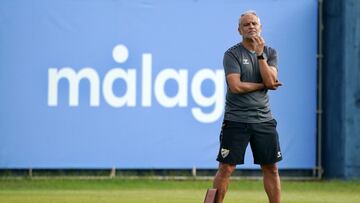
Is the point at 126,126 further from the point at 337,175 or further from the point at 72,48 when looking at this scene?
the point at 337,175

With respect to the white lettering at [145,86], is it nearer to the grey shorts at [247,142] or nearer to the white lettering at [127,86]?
the white lettering at [127,86]

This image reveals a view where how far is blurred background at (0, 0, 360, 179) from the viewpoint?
1752 cm

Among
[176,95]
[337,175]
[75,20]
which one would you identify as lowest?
[337,175]

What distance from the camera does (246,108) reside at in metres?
10.6

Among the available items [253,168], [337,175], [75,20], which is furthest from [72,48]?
[337,175]

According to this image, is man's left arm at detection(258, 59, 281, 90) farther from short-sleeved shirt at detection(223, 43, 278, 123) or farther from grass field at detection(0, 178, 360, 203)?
grass field at detection(0, 178, 360, 203)

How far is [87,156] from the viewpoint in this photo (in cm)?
1772

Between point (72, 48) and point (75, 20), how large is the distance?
45cm

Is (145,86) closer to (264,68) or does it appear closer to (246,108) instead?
(246,108)

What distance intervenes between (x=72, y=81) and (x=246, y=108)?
24.2 ft

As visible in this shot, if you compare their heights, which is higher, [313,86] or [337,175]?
[313,86]

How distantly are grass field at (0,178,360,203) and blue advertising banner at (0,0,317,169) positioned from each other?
1.05 ft

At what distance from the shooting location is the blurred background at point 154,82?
57.5ft

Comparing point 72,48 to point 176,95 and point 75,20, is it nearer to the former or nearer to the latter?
point 75,20
